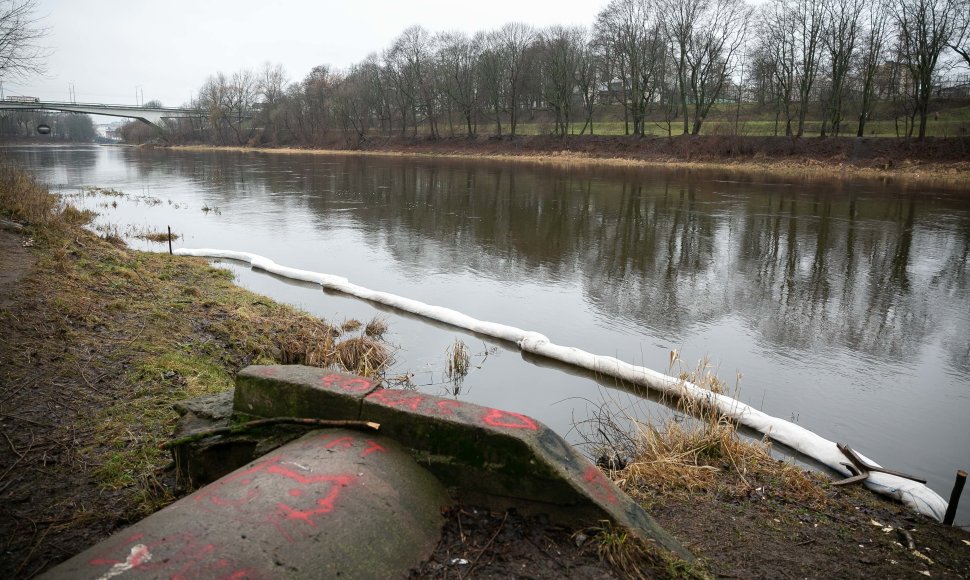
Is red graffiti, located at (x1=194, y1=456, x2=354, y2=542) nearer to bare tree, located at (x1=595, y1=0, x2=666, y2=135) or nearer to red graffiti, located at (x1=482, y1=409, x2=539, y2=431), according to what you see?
red graffiti, located at (x1=482, y1=409, x2=539, y2=431)

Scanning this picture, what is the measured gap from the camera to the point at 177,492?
4.21 meters

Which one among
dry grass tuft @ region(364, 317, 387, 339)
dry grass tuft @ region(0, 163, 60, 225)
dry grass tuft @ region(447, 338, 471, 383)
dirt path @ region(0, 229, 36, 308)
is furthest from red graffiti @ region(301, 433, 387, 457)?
dry grass tuft @ region(0, 163, 60, 225)

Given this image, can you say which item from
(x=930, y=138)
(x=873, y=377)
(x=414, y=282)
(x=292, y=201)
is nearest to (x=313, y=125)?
(x=292, y=201)

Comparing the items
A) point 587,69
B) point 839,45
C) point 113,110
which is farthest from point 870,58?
point 113,110

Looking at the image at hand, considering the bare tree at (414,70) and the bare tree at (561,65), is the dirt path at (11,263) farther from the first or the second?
the bare tree at (414,70)

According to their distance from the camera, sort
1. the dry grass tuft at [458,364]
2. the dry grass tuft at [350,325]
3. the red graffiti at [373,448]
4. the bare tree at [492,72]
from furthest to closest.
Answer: the bare tree at [492,72] < the dry grass tuft at [350,325] < the dry grass tuft at [458,364] < the red graffiti at [373,448]

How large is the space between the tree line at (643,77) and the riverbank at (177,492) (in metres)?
46.5

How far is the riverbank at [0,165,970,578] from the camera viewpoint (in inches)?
140

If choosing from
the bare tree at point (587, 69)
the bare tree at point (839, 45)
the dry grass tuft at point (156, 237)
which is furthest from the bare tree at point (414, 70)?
the dry grass tuft at point (156, 237)

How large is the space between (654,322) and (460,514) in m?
7.26

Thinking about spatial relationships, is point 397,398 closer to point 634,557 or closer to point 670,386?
point 634,557

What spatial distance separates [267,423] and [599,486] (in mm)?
2277

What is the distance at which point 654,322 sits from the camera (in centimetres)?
1033

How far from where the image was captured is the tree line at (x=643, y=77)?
45281 millimetres
